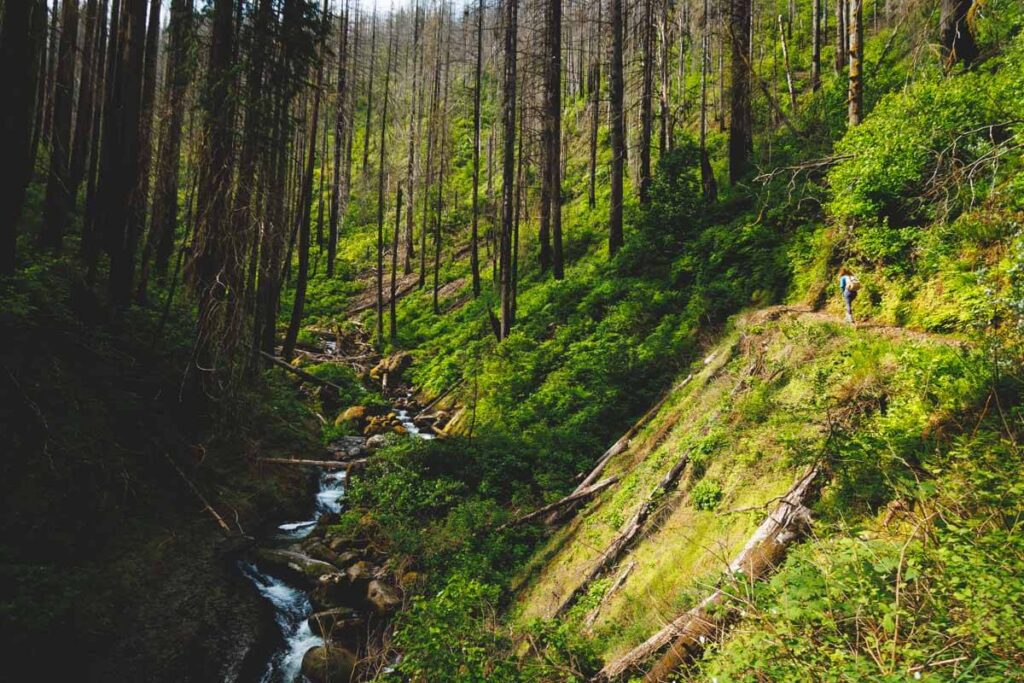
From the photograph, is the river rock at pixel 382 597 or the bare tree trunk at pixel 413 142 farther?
the bare tree trunk at pixel 413 142

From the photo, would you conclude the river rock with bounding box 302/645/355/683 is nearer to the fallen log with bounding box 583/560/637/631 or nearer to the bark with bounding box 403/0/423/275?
the fallen log with bounding box 583/560/637/631

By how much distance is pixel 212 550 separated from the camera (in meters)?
7.87

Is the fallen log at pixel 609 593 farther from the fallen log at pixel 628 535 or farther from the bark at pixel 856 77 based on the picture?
the bark at pixel 856 77

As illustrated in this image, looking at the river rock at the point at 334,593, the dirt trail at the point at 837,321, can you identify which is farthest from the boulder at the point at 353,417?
the dirt trail at the point at 837,321

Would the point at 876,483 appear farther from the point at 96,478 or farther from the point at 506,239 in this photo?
the point at 506,239

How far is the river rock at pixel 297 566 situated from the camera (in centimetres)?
818

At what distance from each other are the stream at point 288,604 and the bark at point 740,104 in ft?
44.9

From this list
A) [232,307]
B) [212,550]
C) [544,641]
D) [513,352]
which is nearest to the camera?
[544,641]

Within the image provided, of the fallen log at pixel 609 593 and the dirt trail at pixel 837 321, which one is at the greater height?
the dirt trail at pixel 837 321

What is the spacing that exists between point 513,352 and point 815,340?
893 cm

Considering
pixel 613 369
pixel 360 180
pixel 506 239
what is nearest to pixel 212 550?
pixel 613 369

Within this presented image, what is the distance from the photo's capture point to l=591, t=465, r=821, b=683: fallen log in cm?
395

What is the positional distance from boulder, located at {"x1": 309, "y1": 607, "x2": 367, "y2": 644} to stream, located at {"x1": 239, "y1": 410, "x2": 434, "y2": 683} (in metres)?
0.11

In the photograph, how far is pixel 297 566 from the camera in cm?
834
